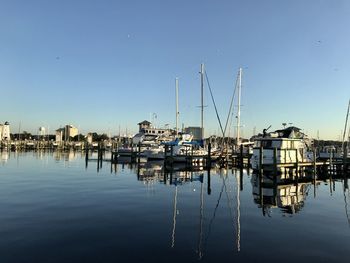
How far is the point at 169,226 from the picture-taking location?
49.9 feet

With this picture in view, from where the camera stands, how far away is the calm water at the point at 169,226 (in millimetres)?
11422

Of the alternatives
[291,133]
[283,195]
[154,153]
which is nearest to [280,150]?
[291,133]

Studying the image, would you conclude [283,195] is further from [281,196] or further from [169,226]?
[169,226]

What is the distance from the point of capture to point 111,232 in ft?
45.7

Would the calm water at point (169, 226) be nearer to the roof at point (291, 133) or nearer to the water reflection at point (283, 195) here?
the water reflection at point (283, 195)

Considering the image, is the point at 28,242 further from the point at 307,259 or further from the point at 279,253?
the point at 307,259

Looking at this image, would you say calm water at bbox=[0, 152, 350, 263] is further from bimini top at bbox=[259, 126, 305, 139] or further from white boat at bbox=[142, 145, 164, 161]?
white boat at bbox=[142, 145, 164, 161]

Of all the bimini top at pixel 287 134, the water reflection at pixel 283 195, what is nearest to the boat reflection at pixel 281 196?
the water reflection at pixel 283 195

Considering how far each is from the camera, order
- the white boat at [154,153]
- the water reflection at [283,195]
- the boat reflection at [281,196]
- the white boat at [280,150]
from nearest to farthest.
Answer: the water reflection at [283,195]
the boat reflection at [281,196]
the white boat at [280,150]
the white boat at [154,153]

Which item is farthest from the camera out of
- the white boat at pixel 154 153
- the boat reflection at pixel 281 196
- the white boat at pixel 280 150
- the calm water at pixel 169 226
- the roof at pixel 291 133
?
the white boat at pixel 154 153

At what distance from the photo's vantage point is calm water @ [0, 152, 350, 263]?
11422mm

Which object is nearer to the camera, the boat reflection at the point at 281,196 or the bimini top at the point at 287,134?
the boat reflection at the point at 281,196

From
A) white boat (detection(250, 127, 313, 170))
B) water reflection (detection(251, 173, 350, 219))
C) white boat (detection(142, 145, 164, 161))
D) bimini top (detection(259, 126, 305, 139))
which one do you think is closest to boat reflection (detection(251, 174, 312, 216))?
water reflection (detection(251, 173, 350, 219))

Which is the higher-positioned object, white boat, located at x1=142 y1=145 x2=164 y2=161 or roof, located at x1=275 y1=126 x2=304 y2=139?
roof, located at x1=275 y1=126 x2=304 y2=139
